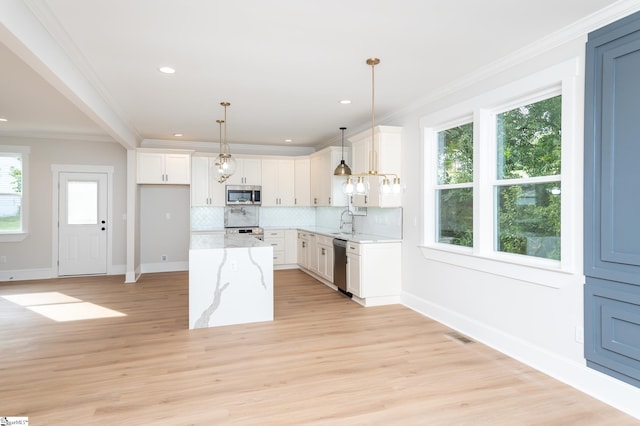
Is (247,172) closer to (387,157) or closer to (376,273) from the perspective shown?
(387,157)

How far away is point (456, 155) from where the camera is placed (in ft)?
14.1

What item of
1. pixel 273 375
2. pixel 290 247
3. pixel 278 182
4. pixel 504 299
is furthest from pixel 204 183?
pixel 504 299

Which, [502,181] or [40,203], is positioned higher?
[502,181]

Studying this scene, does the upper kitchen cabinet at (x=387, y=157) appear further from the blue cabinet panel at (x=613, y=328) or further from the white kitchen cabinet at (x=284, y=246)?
the white kitchen cabinet at (x=284, y=246)

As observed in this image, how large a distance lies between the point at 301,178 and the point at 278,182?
0.50 metres

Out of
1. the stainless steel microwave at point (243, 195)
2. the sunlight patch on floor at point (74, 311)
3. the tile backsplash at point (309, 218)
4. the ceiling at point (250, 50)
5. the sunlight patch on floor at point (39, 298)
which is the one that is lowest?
the sunlight patch on floor at point (74, 311)

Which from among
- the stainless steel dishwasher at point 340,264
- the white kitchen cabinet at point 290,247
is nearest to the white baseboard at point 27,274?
the white kitchen cabinet at point 290,247

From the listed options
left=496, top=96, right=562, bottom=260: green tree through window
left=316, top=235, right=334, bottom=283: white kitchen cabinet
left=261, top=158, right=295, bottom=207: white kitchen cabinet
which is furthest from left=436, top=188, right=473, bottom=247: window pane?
left=261, top=158, right=295, bottom=207: white kitchen cabinet

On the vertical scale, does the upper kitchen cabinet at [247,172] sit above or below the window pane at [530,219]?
above

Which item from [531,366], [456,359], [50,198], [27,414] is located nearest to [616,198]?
[531,366]

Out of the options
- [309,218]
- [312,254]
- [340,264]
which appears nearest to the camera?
[340,264]

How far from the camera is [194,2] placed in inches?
97.2

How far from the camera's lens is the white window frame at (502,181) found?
2.81m

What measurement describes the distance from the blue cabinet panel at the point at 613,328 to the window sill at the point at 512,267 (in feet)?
0.59
